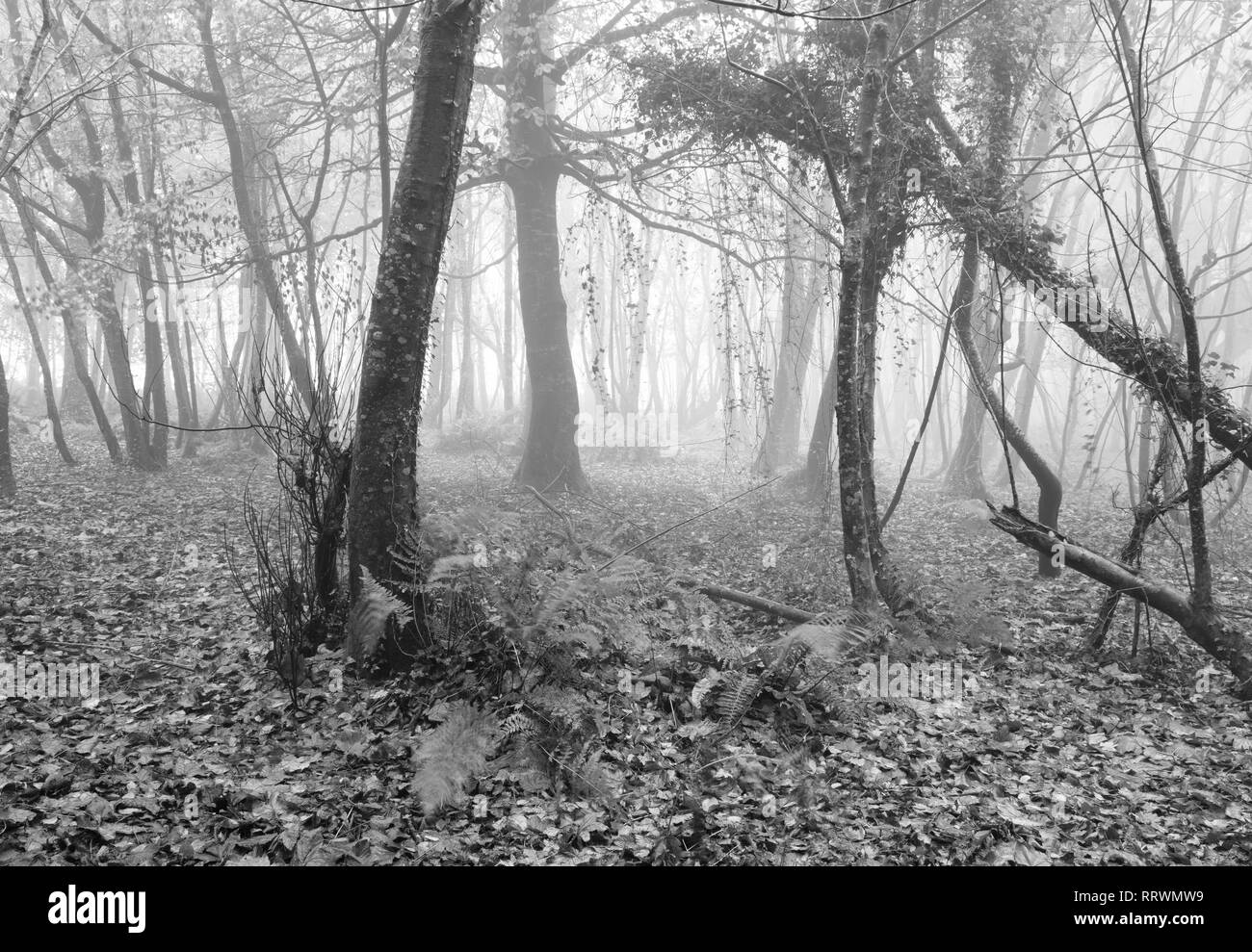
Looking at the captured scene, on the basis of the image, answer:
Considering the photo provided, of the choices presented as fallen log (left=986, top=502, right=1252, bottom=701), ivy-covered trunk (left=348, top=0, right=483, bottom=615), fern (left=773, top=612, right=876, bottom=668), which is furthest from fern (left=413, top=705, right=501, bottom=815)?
fallen log (left=986, top=502, right=1252, bottom=701)

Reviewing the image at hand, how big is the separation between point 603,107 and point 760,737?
816 inches

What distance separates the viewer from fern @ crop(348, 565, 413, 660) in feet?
14.5

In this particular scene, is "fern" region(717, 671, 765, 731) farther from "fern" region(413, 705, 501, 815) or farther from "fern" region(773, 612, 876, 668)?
"fern" region(413, 705, 501, 815)

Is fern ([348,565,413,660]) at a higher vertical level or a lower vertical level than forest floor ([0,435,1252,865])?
higher

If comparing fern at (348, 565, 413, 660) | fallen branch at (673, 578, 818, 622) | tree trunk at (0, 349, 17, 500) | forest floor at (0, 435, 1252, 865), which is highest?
tree trunk at (0, 349, 17, 500)

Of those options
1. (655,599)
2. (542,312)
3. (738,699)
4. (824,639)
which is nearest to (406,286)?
(655,599)

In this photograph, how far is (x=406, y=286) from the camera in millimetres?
4824

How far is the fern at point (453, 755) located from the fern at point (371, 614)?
0.69 metres

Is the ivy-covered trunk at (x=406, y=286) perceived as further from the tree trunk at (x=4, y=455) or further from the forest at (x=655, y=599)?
the tree trunk at (x=4, y=455)

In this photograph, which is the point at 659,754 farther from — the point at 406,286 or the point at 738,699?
the point at 406,286

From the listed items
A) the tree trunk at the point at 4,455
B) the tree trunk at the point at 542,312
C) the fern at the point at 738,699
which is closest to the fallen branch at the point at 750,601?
the fern at the point at 738,699

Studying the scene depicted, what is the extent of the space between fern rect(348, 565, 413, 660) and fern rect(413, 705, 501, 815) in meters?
0.69
